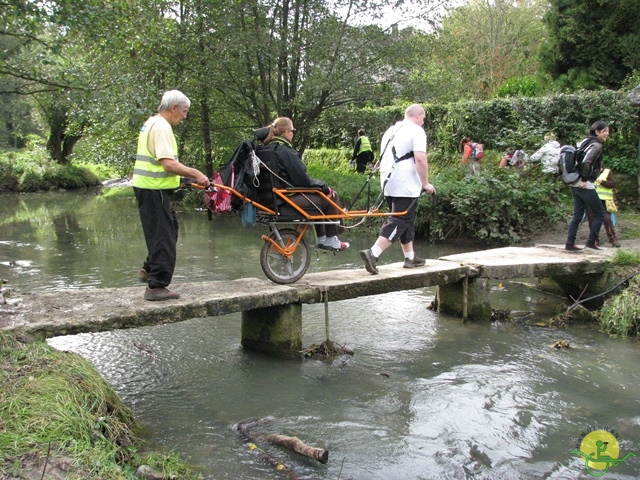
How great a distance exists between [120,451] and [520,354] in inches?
184

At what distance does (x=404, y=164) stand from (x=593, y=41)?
14632 millimetres

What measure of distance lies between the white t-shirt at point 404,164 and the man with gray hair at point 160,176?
8.99 ft

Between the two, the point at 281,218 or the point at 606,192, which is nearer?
the point at 281,218

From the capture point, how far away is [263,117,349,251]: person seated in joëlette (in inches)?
261

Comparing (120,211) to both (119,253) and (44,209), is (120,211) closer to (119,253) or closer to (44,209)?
(44,209)

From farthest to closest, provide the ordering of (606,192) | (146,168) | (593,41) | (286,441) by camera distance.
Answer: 1. (593,41)
2. (606,192)
3. (146,168)
4. (286,441)

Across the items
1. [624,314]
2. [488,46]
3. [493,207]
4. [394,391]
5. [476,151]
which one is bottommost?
[394,391]

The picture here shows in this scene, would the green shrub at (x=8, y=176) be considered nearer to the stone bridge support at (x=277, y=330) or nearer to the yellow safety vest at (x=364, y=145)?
the yellow safety vest at (x=364, y=145)

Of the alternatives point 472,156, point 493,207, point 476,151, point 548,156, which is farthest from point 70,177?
point 493,207

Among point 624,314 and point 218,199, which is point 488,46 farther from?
point 218,199

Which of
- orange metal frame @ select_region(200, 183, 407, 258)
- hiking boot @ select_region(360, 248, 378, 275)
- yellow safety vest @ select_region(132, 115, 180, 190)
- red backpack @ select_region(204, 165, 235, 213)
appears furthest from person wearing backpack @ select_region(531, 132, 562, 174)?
yellow safety vest @ select_region(132, 115, 180, 190)

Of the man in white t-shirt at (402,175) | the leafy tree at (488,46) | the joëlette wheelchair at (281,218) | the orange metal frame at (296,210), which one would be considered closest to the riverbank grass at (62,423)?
the joëlette wheelchair at (281,218)

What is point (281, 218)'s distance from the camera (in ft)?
22.1

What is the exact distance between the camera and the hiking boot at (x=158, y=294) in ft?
19.9
